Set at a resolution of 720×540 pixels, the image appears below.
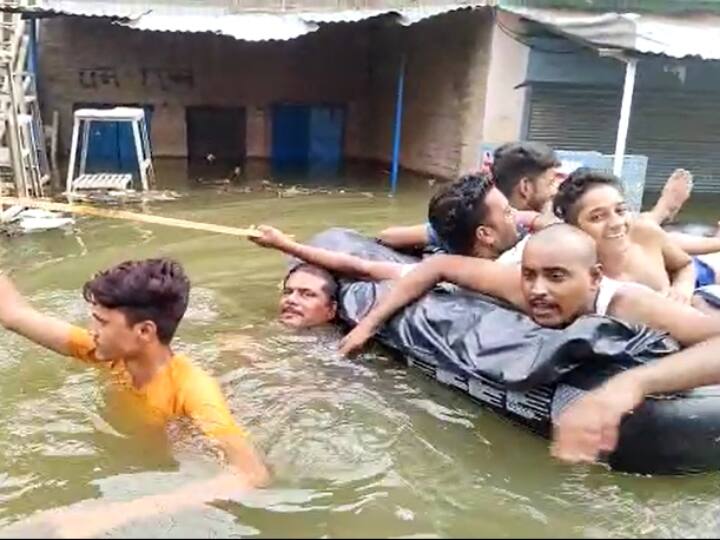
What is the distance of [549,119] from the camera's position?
1298 centimetres

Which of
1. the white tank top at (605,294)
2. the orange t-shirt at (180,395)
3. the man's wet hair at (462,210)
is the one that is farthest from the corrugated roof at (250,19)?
the orange t-shirt at (180,395)

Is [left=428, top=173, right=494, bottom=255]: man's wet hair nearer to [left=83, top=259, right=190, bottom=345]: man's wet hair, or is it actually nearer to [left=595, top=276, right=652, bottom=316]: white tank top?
[left=595, top=276, right=652, bottom=316]: white tank top

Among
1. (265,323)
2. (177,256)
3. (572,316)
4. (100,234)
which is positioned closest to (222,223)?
(100,234)

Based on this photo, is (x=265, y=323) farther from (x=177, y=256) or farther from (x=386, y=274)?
(x=177, y=256)

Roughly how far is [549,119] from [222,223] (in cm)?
529

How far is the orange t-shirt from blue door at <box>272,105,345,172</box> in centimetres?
1349

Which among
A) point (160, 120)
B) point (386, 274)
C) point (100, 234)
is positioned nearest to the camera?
point (386, 274)

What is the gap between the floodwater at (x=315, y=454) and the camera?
3.03 meters

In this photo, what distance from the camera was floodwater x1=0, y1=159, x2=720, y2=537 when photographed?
303 cm

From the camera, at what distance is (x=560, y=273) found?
372 centimetres

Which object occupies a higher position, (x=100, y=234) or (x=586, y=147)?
(x=586, y=147)

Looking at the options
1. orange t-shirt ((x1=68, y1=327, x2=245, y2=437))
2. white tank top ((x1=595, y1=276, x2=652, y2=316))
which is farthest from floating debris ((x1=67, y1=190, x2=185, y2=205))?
white tank top ((x1=595, y1=276, x2=652, y2=316))

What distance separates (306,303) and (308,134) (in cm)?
1257

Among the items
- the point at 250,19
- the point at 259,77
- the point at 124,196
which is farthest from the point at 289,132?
the point at 124,196
